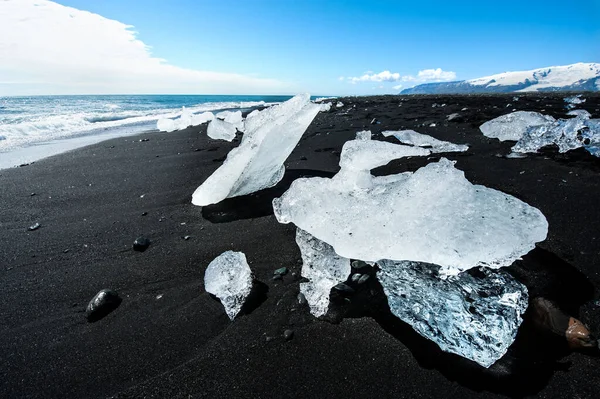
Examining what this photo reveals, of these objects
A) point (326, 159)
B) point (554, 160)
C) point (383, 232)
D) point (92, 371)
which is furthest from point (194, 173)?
point (554, 160)

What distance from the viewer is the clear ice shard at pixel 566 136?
3.65 meters

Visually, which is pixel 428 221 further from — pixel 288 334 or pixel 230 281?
pixel 230 281

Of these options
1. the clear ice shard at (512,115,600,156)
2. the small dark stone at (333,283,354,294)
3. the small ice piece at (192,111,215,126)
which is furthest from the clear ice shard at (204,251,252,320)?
the small ice piece at (192,111,215,126)

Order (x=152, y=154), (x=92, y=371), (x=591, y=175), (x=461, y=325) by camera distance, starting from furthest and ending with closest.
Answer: (x=152, y=154), (x=591, y=175), (x=92, y=371), (x=461, y=325)

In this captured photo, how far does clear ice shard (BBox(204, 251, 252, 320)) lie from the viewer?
176cm

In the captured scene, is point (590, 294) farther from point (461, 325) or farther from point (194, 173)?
point (194, 173)

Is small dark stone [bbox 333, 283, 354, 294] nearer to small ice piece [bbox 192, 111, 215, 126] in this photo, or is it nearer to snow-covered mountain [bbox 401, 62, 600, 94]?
small ice piece [bbox 192, 111, 215, 126]

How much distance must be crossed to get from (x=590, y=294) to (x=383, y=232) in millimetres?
1136

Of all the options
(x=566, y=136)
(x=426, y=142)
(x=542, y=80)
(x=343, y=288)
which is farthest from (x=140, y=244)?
(x=542, y=80)

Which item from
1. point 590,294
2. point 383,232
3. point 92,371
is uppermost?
point 383,232

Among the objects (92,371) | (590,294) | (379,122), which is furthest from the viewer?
(379,122)

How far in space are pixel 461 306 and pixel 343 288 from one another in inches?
25.0

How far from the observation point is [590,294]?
1.55 m

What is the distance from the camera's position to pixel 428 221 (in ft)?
5.07
